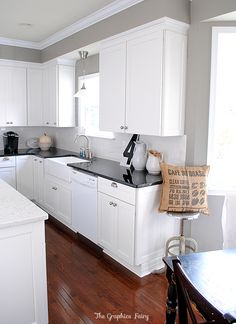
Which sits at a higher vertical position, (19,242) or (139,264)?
(19,242)

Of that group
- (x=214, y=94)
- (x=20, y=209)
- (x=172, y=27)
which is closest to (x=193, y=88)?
(x=214, y=94)

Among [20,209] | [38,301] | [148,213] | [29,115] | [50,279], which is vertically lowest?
[50,279]

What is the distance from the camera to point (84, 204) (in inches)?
133

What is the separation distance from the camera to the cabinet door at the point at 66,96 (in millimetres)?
4594

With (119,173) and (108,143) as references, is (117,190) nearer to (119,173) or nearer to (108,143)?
(119,173)

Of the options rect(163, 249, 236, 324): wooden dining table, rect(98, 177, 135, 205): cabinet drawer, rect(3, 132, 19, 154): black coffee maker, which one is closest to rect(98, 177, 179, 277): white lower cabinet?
rect(98, 177, 135, 205): cabinet drawer

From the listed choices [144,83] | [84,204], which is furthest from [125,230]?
[144,83]

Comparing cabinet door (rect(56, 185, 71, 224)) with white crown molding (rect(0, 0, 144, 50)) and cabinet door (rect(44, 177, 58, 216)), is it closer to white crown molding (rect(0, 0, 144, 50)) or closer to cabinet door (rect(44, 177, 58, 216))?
cabinet door (rect(44, 177, 58, 216))

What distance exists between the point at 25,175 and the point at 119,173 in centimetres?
224

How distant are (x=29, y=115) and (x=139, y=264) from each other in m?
3.40

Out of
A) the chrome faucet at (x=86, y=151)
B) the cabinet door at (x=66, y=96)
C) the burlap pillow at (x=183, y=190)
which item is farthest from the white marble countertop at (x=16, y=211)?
the cabinet door at (x=66, y=96)

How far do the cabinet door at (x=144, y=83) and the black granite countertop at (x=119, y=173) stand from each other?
0.45 metres

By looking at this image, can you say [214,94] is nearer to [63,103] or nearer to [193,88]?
[193,88]

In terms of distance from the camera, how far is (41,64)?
502 cm
